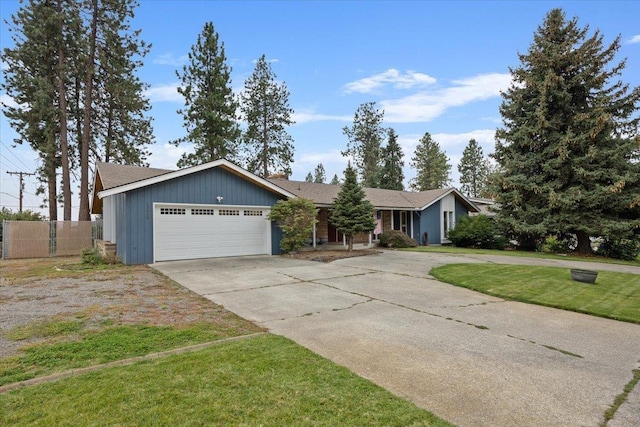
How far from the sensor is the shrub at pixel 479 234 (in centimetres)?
1881

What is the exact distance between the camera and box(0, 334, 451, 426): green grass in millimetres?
2516

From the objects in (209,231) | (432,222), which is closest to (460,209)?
(432,222)

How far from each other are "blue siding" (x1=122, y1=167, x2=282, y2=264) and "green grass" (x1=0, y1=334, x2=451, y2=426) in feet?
30.6

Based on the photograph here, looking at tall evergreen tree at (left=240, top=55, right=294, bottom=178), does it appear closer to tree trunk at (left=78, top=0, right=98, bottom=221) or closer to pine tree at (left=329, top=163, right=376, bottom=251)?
tree trunk at (left=78, top=0, right=98, bottom=221)

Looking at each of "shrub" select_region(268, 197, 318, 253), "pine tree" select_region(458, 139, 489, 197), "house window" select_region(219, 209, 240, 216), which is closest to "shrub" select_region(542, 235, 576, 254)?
"shrub" select_region(268, 197, 318, 253)

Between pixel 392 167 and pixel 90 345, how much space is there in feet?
116

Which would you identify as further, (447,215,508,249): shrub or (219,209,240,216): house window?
(447,215,508,249): shrub

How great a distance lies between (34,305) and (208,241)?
7.10 metres

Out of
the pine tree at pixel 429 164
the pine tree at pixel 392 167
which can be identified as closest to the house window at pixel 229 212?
the pine tree at pixel 392 167

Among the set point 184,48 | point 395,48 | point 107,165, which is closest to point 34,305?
point 107,165

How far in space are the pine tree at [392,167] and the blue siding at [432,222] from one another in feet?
49.3

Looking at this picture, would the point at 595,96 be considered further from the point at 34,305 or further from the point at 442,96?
Answer: the point at 34,305

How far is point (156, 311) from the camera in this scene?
578 cm

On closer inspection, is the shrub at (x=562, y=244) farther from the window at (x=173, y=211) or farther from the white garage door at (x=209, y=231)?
the window at (x=173, y=211)
